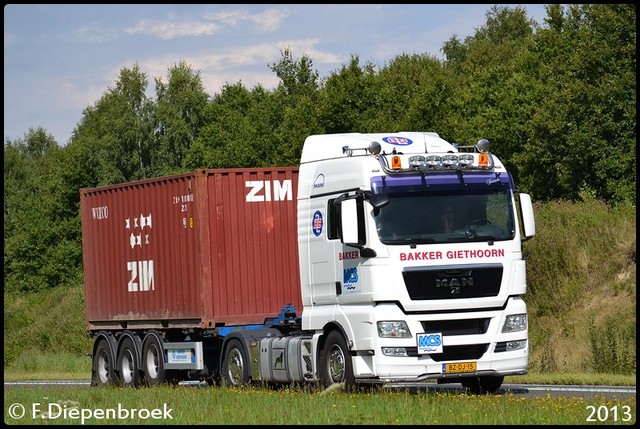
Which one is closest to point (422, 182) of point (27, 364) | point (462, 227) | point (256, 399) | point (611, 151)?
point (462, 227)

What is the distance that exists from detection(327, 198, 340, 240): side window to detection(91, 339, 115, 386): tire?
8306 mm

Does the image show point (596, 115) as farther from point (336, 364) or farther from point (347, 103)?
point (336, 364)

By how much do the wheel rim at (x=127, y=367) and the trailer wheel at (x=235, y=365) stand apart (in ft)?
11.1

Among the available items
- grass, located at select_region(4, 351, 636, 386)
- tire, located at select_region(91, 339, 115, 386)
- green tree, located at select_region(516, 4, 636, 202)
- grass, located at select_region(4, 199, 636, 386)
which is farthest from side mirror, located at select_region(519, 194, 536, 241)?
green tree, located at select_region(516, 4, 636, 202)

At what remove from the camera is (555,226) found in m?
33.4

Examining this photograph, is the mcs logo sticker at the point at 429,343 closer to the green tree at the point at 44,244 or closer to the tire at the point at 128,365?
the tire at the point at 128,365

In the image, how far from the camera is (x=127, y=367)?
24.2 meters

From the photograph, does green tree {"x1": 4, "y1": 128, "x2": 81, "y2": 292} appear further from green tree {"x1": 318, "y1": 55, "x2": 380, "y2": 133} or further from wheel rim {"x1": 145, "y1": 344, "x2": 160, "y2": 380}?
wheel rim {"x1": 145, "y1": 344, "x2": 160, "y2": 380}

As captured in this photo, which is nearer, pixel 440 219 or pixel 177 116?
pixel 440 219

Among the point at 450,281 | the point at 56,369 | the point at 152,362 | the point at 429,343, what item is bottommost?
the point at 56,369

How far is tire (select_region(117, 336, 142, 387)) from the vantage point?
23.5 meters

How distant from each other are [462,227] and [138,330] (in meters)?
9.25

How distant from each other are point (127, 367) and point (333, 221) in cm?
798

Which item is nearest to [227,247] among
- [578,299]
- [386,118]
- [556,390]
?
[556,390]
